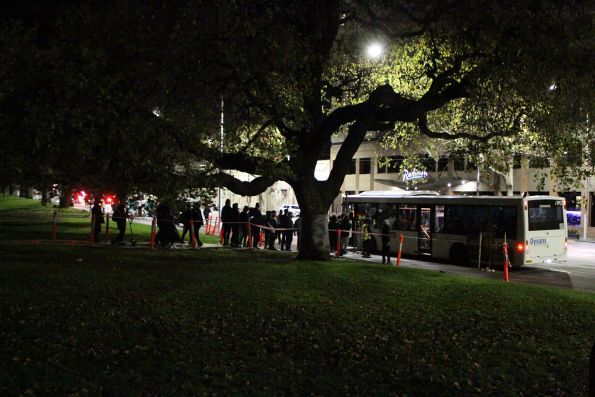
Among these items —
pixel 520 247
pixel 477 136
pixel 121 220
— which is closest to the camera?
pixel 477 136

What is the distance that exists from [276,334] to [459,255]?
14984 millimetres

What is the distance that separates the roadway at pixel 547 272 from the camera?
56.1 feet

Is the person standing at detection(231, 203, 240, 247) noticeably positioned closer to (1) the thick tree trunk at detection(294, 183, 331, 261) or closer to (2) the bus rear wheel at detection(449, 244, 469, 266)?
(1) the thick tree trunk at detection(294, 183, 331, 261)

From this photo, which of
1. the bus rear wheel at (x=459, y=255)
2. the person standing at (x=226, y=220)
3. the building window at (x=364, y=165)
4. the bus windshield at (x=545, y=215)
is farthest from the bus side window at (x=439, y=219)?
the building window at (x=364, y=165)

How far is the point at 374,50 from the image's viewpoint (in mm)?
16516

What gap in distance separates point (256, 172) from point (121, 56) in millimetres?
4586

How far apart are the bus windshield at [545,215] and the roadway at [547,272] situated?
160 centimetres

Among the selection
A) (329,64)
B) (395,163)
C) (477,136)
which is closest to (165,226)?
(329,64)

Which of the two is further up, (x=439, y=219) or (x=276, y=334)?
(x=439, y=219)

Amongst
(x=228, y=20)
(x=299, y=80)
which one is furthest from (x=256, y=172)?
(x=228, y=20)

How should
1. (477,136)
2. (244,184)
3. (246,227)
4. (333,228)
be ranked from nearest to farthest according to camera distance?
(244,184), (477,136), (333,228), (246,227)

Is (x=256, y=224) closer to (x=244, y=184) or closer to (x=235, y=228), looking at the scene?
(x=235, y=228)

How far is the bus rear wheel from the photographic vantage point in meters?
21.5

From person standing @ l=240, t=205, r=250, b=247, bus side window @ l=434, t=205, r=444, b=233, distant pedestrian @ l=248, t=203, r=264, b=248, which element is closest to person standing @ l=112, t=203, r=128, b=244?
person standing @ l=240, t=205, r=250, b=247
